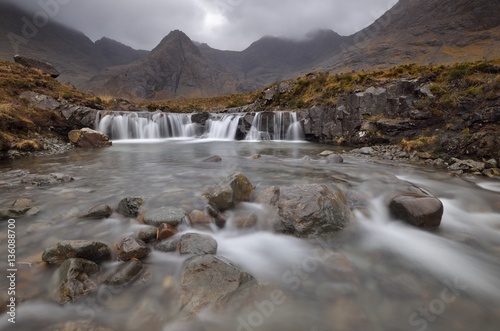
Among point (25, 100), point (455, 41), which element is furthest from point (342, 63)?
point (25, 100)

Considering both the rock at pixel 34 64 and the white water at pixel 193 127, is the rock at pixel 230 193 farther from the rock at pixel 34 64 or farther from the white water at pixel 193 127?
the rock at pixel 34 64

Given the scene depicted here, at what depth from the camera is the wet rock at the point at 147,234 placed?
4.12 metres

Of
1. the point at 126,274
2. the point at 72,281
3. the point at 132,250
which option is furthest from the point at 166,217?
the point at 72,281

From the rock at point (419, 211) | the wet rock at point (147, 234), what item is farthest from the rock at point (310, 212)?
the wet rock at point (147, 234)

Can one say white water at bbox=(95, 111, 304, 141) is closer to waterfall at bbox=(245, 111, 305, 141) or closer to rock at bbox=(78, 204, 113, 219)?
waterfall at bbox=(245, 111, 305, 141)

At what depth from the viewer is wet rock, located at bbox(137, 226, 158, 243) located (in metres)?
4.12

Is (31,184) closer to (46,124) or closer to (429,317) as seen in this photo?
(429,317)

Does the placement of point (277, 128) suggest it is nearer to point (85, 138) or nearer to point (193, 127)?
point (193, 127)

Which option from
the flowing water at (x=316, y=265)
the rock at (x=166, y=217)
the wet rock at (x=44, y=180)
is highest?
the wet rock at (x=44, y=180)

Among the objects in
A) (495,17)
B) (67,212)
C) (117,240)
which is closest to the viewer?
(117,240)

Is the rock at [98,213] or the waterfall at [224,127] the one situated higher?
the waterfall at [224,127]

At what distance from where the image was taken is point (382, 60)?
12750 cm

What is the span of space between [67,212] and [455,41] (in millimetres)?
162837

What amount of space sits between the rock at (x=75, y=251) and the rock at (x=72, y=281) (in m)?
0.25
